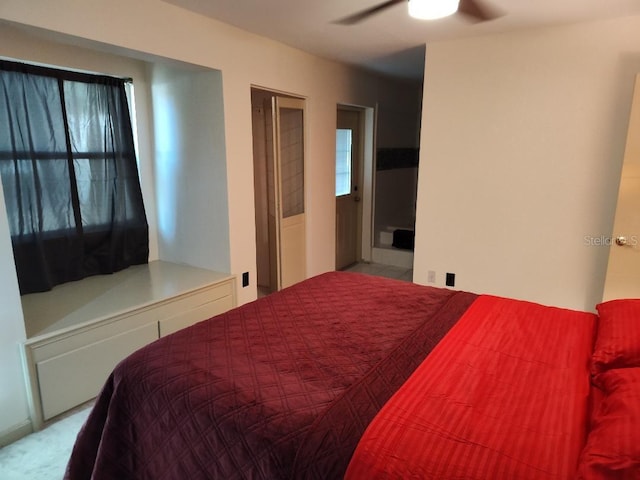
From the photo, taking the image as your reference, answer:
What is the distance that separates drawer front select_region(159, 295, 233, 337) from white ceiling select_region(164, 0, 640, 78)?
1.97 meters

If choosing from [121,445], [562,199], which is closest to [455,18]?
[562,199]

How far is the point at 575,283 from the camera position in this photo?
3082 millimetres

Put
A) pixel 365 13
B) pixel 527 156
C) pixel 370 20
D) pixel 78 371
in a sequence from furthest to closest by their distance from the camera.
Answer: pixel 527 156 < pixel 370 20 < pixel 365 13 < pixel 78 371

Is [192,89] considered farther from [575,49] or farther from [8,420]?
[575,49]

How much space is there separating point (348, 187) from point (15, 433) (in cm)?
384

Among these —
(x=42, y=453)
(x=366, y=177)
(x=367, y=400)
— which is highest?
(x=366, y=177)

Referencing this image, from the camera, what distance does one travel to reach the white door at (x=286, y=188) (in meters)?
3.56

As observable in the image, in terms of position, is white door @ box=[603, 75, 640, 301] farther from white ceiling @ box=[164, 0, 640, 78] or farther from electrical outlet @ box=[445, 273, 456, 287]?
electrical outlet @ box=[445, 273, 456, 287]

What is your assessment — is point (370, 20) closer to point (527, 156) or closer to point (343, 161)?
point (527, 156)

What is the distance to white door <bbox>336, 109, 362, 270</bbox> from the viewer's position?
15.8 feet

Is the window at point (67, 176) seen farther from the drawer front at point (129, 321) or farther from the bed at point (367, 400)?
the bed at point (367, 400)

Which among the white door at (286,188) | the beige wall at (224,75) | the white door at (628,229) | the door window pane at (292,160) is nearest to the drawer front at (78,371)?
the beige wall at (224,75)

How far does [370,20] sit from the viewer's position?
9.20ft

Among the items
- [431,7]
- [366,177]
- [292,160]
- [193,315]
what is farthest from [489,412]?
[366,177]
